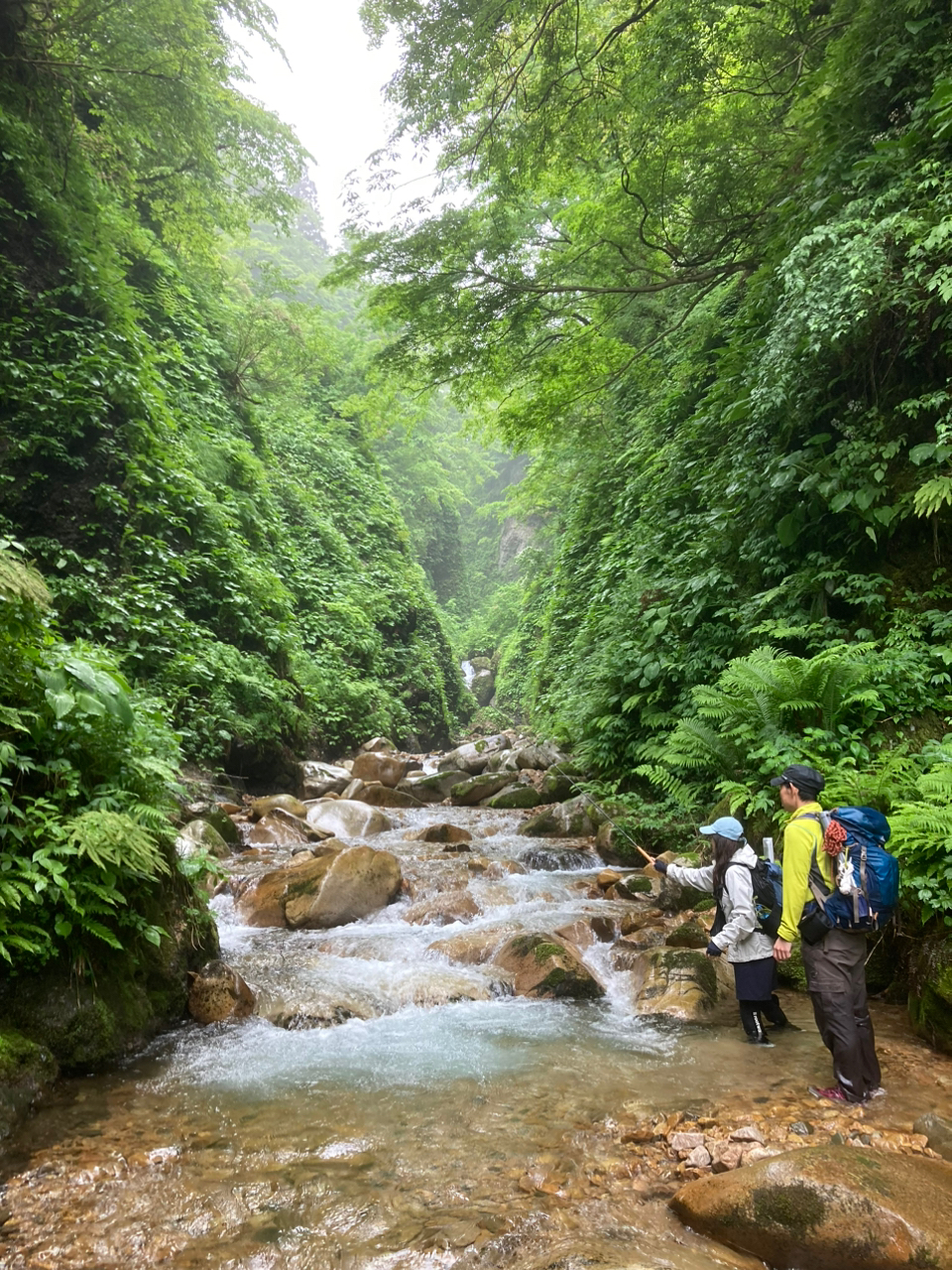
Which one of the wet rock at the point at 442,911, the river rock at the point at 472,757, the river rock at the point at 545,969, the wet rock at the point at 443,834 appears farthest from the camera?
the river rock at the point at 472,757

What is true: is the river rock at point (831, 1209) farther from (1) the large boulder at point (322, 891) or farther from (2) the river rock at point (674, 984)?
(1) the large boulder at point (322, 891)

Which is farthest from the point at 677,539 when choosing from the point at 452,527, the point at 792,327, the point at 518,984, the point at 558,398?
the point at 452,527

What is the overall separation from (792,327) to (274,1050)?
24.4ft

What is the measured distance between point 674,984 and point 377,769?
29.9 feet

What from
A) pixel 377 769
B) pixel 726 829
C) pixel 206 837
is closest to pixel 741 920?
pixel 726 829

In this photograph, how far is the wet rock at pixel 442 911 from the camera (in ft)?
22.0

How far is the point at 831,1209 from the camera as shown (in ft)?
7.51

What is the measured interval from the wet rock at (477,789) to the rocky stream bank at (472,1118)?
19.0 ft

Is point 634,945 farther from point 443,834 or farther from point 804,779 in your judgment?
point 443,834

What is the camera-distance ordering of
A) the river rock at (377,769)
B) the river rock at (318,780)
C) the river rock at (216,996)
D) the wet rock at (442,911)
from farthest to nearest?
1. the river rock at (377,769)
2. the river rock at (318,780)
3. the wet rock at (442,911)
4. the river rock at (216,996)

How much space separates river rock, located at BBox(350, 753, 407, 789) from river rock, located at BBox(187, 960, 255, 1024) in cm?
845

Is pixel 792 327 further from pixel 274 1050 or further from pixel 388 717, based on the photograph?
pixel 388 717

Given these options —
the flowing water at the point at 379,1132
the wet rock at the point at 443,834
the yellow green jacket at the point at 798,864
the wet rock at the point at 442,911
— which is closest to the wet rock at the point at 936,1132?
the flowing water at the point at 379,1132

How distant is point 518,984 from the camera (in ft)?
17.6
